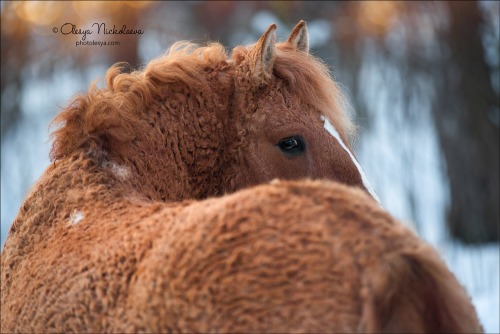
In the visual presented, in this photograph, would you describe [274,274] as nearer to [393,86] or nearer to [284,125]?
[284,125]

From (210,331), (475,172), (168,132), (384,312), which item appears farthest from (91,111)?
(475,172)

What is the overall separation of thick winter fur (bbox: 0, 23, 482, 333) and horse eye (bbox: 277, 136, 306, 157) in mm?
36

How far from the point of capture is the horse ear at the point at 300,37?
3977 millimetres

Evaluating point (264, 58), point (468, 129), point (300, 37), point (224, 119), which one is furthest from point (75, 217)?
point (468, 129)

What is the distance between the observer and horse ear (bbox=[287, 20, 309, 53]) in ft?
13.0

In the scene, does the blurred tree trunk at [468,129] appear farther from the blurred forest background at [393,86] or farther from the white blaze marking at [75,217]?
the white blaze marking at [75,217]

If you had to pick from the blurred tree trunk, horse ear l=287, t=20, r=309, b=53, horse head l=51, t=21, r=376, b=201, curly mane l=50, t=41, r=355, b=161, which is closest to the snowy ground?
the blurred tree trunk

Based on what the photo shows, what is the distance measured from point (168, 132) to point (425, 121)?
7053 millimetres

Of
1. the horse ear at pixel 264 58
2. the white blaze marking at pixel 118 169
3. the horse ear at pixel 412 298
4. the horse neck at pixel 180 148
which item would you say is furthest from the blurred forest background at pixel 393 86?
the horse ear at pixel 412 298

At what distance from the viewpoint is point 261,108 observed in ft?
11.7

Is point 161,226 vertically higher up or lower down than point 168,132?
lower down

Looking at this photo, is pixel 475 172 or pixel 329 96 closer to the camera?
pixel 329 96

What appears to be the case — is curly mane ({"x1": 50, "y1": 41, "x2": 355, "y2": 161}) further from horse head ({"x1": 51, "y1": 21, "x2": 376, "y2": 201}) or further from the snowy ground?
the snowy ground

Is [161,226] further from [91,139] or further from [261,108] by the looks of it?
[261,108]
